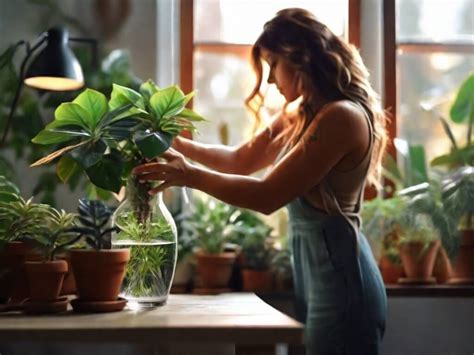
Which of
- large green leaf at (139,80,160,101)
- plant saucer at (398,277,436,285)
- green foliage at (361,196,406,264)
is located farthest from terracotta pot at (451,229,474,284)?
large green leaf at (139,80,160,101)

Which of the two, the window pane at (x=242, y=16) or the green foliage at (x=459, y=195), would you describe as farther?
the window pane at (x=242, y=16)

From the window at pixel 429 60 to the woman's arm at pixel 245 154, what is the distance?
0.68 m

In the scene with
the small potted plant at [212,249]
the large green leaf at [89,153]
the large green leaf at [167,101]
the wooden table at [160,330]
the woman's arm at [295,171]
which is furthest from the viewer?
the small potted plant at [212,249]

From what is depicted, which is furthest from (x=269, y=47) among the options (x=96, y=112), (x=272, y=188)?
(x=96, y=112)

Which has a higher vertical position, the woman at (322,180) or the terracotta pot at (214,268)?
the woman at (322,180)

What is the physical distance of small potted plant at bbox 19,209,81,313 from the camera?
135 cm

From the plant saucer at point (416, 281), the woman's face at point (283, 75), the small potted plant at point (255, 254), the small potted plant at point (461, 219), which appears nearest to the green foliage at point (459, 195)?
the small potted plant at point (461, 219)

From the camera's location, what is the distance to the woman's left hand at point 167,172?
4.87ft

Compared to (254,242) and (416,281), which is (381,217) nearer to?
(416,281)

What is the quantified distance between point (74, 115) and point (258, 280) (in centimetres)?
106

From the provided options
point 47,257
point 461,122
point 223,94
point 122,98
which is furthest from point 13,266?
point 461,122

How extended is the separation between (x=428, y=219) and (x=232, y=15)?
1107 millimetres

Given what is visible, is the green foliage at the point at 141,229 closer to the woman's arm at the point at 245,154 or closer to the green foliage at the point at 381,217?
the woman's arm at the point at 245,154

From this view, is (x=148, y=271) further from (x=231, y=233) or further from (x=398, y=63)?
(x=398, y=63)
